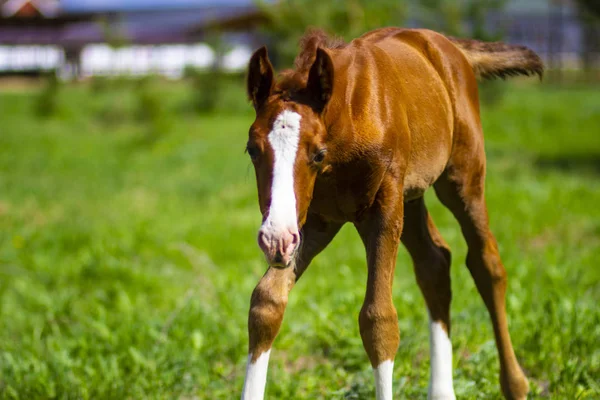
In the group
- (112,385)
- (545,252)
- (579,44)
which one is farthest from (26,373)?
(579,44)

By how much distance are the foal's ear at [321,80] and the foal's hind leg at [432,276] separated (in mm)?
1174

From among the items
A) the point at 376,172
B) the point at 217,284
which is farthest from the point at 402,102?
the point at 217,284

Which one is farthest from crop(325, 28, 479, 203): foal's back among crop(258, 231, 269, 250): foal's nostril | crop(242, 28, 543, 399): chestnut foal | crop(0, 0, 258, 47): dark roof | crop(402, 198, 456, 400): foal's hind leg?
crop(0, 0, 258, 47): dark roof

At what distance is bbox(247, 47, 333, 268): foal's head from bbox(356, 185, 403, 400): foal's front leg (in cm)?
37

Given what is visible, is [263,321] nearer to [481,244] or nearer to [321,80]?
[321,80]

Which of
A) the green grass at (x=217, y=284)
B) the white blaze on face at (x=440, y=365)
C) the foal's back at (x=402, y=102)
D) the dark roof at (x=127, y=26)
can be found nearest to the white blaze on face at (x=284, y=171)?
the foal's back at (x=402, y=102)

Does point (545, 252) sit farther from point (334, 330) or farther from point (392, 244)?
point (392, 244)

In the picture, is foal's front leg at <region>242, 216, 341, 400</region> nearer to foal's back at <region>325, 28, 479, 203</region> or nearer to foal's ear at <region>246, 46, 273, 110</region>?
foal's back at <region>325, 28, 479, 203</region>

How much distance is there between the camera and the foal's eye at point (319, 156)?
2715 mm

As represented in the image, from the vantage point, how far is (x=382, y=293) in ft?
9.86

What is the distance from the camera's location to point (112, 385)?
446 centimetres

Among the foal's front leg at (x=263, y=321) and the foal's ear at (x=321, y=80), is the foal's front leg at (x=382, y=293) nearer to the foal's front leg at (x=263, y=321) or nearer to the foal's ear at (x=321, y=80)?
the foal's front leg at (x=263, y=321)

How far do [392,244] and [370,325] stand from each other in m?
0.31

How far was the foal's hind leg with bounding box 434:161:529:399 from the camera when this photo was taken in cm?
373
